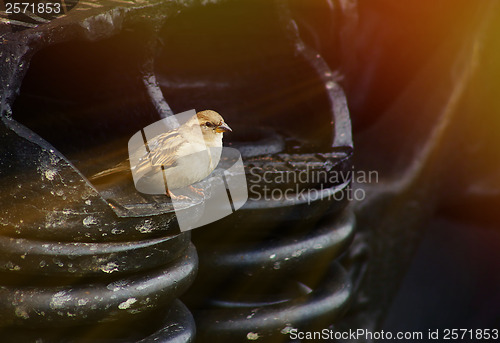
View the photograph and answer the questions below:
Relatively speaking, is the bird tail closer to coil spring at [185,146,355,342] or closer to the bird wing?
the bird wing

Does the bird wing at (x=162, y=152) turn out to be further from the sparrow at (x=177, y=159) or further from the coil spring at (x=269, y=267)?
the coil spring at (x=269, y=267)

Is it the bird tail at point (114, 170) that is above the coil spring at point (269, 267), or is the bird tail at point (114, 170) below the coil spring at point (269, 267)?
above

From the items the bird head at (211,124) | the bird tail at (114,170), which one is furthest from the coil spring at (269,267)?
the bird tail at (114,170)

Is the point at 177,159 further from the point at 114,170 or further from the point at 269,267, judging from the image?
the point at 269,267

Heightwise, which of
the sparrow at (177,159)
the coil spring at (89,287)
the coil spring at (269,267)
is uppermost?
the sparrow at (177,159)

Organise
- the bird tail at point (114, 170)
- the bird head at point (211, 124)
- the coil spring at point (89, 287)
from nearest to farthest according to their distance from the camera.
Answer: the coil spring at point (89, 287) → the bird tail at point (114, 170) → the bird head at point (211, 124)

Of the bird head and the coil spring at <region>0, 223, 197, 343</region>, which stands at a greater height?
the bird head

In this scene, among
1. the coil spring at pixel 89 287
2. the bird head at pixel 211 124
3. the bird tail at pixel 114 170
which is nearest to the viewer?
the coil spring at pixel 89 287

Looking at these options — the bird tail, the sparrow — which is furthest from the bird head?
the bird tail
